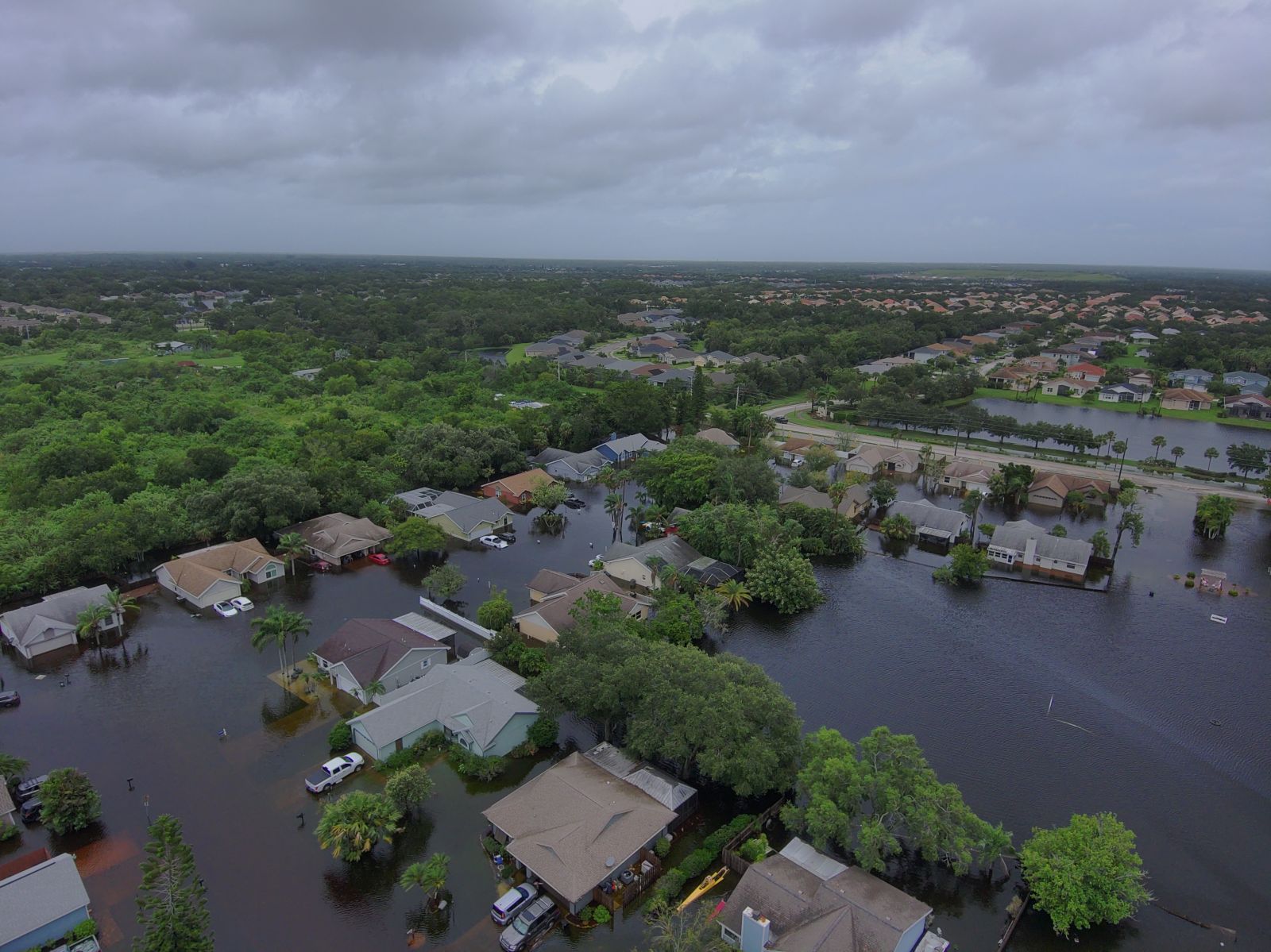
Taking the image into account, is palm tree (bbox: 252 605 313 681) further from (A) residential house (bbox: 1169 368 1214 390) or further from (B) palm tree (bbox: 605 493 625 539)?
Result: (A) residential house (bbox: 1169 368 1214 390)

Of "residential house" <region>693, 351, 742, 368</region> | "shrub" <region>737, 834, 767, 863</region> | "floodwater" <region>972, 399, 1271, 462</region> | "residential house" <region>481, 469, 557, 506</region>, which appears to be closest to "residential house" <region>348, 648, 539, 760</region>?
"shrub" <region>737, 834, 767, 863</region>

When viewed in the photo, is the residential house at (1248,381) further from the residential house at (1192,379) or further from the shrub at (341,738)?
the shrub at (341,738)

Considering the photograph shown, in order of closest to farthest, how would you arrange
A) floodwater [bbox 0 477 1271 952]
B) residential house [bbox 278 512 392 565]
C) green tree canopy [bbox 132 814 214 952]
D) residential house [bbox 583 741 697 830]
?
green tree canopy [bbox 132 814 214 952], floodwater [bbox 0 477 1271 952], residential house [bbox 583 741 697 830], residential house [bbox 278 512 392 565]

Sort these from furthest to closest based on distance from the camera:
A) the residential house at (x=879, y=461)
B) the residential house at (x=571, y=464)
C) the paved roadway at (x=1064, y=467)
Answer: the residential house at (x=879, y=461)
the residential house at (x=571, y=464)
the paved roadway at (x=1064, y=467)

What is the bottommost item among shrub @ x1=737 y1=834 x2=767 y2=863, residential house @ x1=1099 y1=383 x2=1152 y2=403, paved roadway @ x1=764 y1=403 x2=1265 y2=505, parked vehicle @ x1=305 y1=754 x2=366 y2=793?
parked vehicle @ x1=305 y1=754 x2=366 y2=793

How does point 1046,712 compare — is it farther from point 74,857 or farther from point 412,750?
point 74,857

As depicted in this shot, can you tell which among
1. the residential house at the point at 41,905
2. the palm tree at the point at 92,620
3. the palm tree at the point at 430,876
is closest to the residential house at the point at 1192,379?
the palm tree at the point at 430,876

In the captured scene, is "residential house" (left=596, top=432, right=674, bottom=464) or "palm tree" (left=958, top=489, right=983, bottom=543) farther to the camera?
"residential house" (left=596, top=432, right=674, bottom=464)
